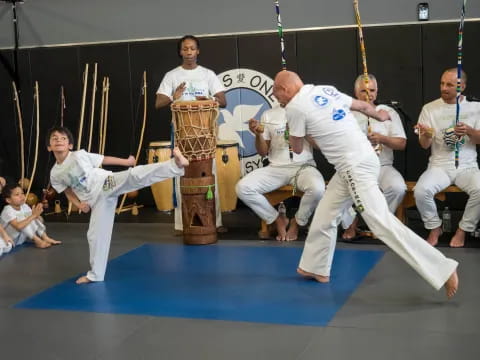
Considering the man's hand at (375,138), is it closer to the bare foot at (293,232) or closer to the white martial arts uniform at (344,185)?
the bare foot at (293,232)

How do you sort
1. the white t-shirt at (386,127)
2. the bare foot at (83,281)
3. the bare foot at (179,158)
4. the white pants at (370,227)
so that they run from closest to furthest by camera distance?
the white pants at (370,227)
the bare foot at (179,158)
the bare foot at (83,281)
the white t-shirt at (386,127)

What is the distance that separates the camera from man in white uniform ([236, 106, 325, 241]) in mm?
6156

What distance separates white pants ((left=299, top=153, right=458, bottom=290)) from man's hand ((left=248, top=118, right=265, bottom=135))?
61.7 inches

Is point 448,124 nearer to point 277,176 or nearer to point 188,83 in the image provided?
point 277,176

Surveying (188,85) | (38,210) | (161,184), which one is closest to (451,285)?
(188,85)

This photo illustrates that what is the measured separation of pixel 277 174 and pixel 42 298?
2385 mm

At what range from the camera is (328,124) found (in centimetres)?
455

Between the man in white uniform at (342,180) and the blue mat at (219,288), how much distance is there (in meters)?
0.39

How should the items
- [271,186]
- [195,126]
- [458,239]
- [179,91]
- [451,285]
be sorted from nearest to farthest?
[451,285]
[458,239]
[195,126]
[271,186]
[179,91]

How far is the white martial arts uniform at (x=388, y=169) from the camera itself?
19.3 ft

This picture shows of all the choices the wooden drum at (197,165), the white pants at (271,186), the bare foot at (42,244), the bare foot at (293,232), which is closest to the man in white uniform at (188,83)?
the wooden drum at (197,165)

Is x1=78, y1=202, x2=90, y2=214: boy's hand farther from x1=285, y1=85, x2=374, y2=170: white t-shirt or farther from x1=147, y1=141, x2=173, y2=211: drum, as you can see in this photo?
x1=147, y1=141, x2=173, y2=211: drum

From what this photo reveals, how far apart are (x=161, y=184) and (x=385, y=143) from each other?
2848mm

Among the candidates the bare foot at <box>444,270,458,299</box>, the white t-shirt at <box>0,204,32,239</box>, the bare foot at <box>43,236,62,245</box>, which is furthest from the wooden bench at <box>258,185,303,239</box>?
the bare foot at <box>444,270,458,299</box>
